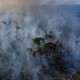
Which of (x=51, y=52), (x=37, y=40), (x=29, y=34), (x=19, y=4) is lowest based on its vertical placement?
(x=51, y=52)

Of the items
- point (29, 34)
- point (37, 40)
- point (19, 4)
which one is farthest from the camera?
point (19, 4)

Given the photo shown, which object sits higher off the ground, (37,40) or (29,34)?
(29,34)

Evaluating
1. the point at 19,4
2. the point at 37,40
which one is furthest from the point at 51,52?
the point at 19,4

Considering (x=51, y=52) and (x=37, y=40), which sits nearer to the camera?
(x=51, y=52)

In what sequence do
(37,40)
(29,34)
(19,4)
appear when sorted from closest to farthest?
1. (37,40)
2. (29,34)
3. (19,4)

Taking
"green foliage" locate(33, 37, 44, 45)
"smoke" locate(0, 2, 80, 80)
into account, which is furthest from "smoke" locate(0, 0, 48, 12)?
"green foliage" locate(33, 37, 44, 45)

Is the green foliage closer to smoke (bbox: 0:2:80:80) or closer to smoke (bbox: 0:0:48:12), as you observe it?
smoke (bbox: 0:2:80:80)

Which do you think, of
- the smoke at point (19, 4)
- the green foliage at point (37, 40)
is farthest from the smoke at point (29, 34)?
the smoke at point (19, 4)

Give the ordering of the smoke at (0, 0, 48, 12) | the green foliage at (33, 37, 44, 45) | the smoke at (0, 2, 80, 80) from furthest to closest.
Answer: the smoke at (0, 0, 48, 12), the green foliage at (33, 37, 44, 45), the smoke at (0, 2, 80, 80)

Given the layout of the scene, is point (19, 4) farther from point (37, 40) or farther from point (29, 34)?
point (37, 40)

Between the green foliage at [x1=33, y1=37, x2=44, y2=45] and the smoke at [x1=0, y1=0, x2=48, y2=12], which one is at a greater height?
the smoke at [x1=0, y1=0, x2=48, y2=12]

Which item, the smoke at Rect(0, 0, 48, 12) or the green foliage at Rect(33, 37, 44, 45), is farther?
the smoke at Rect(0, 0, 48, 12)
